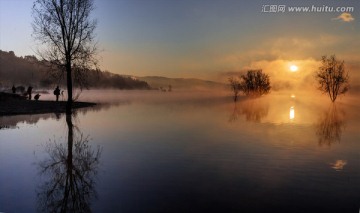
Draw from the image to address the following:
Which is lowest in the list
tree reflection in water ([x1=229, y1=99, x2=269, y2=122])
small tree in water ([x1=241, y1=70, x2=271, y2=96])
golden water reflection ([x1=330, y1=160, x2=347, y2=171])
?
golden water reflection ([x1=330, y1=160, x2=347, y2=171])

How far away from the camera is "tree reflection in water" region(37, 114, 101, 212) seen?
9.33 m

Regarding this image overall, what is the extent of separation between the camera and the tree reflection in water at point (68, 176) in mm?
9328

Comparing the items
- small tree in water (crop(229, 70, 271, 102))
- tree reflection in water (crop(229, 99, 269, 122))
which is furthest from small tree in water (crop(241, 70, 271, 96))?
tree reflection in water (crop(229, 99, 269, 122))

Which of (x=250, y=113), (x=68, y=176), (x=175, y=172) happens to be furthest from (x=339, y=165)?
(x=250, y=113)

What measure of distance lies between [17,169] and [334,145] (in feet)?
52.7

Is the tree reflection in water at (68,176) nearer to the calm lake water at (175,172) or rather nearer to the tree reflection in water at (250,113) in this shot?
the calm lake water at (175,172)

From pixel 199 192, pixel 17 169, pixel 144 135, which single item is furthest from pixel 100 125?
pixel 199 192

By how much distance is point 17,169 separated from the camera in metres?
12.6

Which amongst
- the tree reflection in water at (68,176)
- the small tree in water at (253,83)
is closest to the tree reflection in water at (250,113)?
the tree reflection in water at (68,176)

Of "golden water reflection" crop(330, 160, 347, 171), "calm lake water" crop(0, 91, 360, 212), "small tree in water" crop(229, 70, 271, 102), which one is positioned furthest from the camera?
"small tree in water" crop(229, 70, 271, 102)

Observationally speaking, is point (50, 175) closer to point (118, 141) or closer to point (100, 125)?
point (118, 141)

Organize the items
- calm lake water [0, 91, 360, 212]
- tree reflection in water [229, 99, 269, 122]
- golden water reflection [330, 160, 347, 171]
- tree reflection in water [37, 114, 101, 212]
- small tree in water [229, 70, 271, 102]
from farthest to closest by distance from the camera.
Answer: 1. small tree in water [229, 70, 271, 102]
2. tree reflection in water [229, 99, 269, 122]
3. golden water reflection [330, 160, 347, 171]
4. calm lake water [0, 91, 360, 212]
5. tree reflection in water [37, 114, 101, 212]

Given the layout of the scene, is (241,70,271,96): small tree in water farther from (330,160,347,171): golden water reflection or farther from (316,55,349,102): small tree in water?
(330,160,347,171): golden water reflection

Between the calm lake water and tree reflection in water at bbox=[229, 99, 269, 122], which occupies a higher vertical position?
tree reflection in water at bbox=[229, 99, 269, 122]
